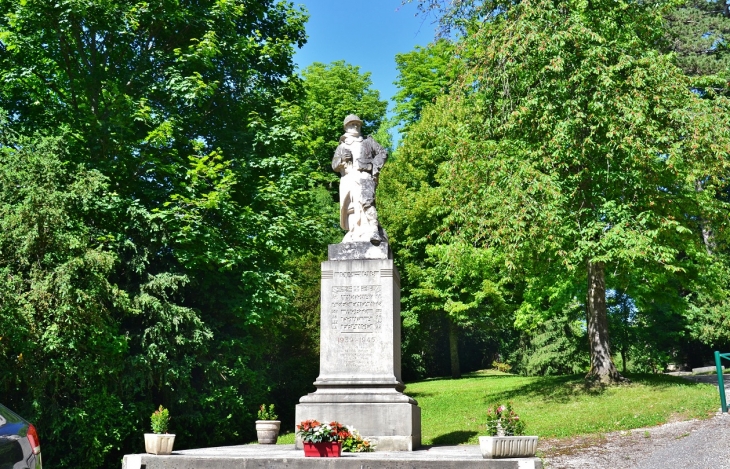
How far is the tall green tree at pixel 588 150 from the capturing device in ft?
57.9

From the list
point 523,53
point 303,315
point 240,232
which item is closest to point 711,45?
point 523,53

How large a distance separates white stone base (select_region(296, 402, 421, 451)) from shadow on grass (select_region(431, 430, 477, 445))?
3.32 m

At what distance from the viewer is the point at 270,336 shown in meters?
24.1

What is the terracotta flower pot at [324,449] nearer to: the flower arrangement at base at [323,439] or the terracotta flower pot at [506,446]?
the flower arrangement at base at [323,439]

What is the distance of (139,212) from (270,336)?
280 inches

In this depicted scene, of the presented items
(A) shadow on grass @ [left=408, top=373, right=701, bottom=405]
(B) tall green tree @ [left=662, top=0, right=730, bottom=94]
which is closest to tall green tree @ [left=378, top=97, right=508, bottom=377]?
(A) shadow on grass @ [left=408, top=373, right=701, bottom=405]

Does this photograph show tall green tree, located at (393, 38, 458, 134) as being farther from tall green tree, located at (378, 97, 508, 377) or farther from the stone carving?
the stone carving

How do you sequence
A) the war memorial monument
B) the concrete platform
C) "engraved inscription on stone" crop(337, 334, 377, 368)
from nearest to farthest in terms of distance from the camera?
the concrete platform → the war memorial monument → "engraved inscription on stone" crop(337, 334, 377, 368)

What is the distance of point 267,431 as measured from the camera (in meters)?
14.0

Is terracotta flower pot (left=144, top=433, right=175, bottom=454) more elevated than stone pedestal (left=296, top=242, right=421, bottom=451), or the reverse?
stone pedestal (left=296, top=242, right=421, bottom=451)

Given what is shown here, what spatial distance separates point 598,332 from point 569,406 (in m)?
2.86

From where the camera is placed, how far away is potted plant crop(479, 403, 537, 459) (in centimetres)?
915

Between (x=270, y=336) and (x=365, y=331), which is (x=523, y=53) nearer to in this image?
(x=365, y=331)

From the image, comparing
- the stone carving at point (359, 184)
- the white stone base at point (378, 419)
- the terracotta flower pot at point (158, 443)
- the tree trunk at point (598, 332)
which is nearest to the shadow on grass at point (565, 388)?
the tree trunk at point (598, 332)
